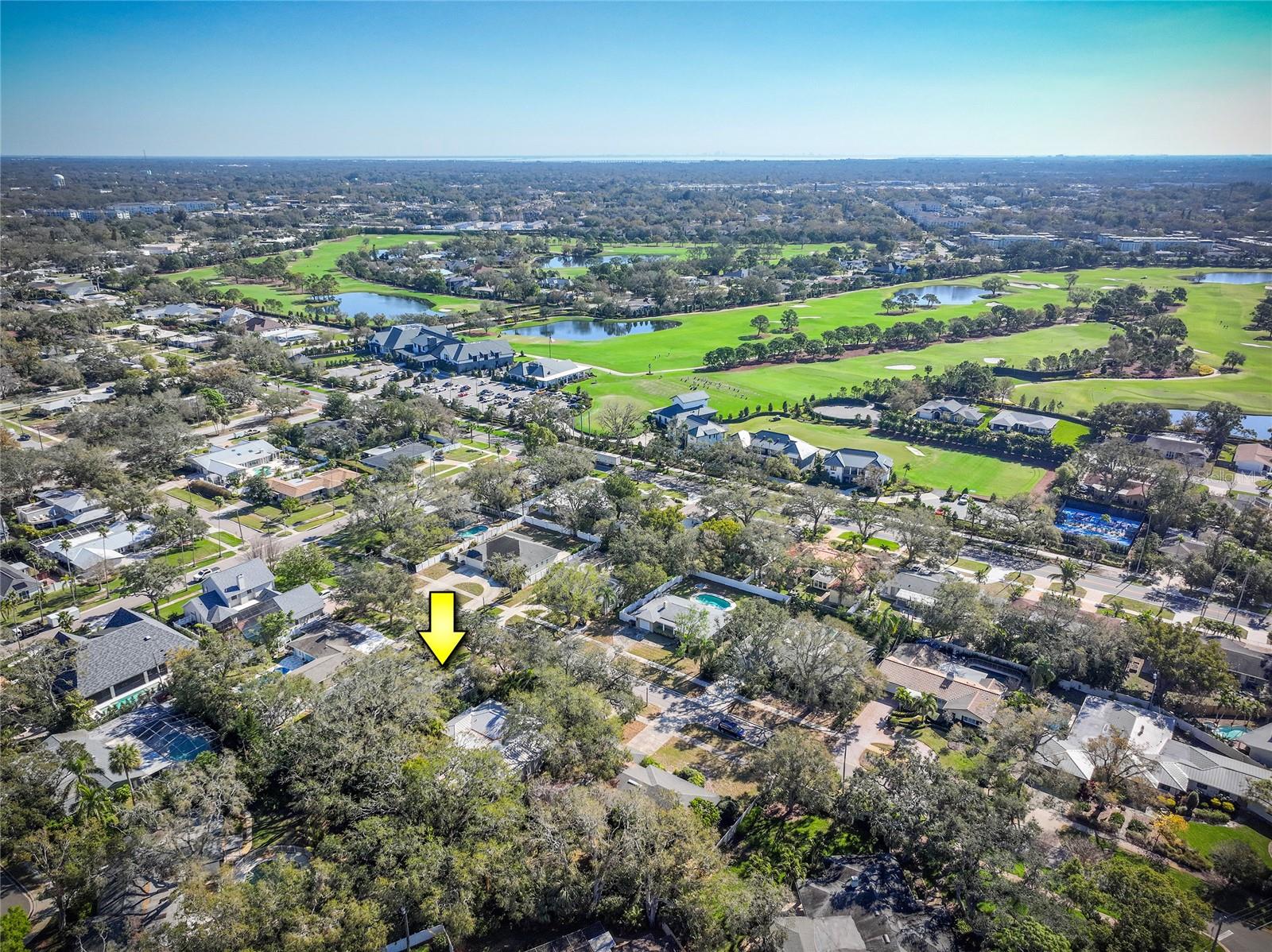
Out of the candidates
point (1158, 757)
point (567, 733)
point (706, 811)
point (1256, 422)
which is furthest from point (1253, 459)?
point (567, 733)

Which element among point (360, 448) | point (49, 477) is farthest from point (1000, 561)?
point (49, 477)

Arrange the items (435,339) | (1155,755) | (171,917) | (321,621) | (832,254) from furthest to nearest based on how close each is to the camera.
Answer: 1. (832,254)
2. (435,339)
3. (321,621)
4. (1155,755)
5. (171,917)

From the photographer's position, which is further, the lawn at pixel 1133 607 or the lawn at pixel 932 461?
the lawn at pixel 932 461

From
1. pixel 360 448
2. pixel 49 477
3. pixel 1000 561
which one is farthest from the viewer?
pixel 360 448

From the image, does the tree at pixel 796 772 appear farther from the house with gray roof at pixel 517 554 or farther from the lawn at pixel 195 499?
the lawn at pixel 195 499

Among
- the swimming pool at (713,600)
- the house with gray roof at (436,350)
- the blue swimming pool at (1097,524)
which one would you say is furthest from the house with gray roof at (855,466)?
the house with gray roof at (436,350)

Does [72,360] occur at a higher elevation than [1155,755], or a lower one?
higher

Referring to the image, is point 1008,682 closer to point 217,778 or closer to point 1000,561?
point 1000,561

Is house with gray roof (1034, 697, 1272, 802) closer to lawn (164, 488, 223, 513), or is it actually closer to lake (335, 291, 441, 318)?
lawn (164, 488, 223, 513)
